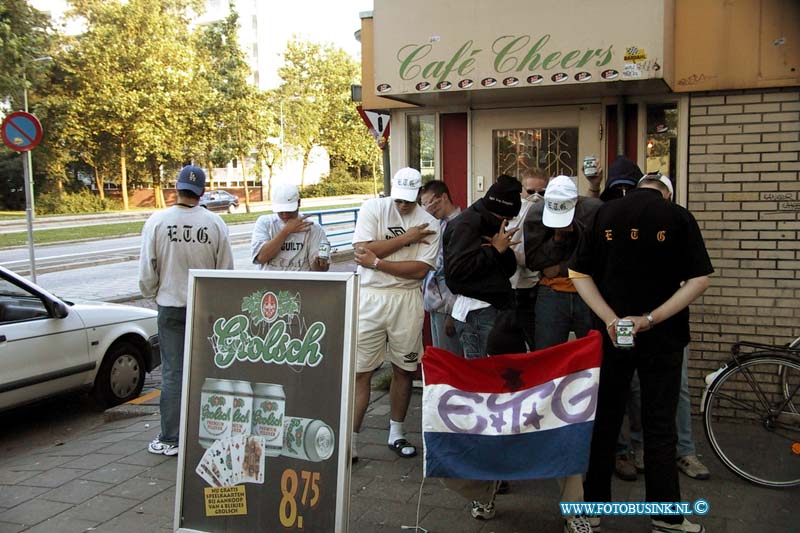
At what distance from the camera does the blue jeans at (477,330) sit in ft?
14.8

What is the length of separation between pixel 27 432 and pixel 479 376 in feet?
16.4

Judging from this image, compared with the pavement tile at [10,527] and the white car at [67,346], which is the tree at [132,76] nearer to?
the white car at [67,346]

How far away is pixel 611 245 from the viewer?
3682mm

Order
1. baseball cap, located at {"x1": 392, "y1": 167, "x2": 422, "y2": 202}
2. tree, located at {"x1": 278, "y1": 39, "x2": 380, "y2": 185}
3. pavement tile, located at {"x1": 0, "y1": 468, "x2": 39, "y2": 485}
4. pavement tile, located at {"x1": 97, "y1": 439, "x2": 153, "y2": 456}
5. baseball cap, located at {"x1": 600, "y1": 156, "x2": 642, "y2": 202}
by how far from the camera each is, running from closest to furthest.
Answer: baseball cap, located at {"x1": 600, "y1": 156, "x2": 642, "y2": 202} < baseball cap, located at {"x1": 392, "y1": 167, "x2": 422, "y2": 202} < pavement tile, located at {"x1": 0, "y1": 468, "x2": 39, "y2": 485} < pavement tile, located at {"x1": 97, "y1": 439, "x2": 153, "y2": 456} < tree, located at {"x1": 278, "y1": 39, "x2": 380, "y2": 185}

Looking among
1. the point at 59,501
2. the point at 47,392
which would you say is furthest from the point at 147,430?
the point at 59,501

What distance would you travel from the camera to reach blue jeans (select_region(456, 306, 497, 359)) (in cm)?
451

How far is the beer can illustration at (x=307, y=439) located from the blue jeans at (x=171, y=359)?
2.03 m

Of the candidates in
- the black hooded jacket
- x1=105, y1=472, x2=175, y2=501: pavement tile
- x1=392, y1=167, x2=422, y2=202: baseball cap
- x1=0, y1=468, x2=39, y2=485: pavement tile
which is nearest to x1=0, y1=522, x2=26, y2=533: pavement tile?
x1=105, y1=472, x2=175, y2=501: pavement tile

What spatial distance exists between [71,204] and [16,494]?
4456 centimetres

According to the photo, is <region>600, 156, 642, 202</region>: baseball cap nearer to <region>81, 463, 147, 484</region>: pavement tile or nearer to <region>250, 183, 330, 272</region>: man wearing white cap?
<region>250, 183, 330, 272</region>: man wearing white cap

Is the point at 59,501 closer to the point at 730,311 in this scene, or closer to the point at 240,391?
the point at 240,391

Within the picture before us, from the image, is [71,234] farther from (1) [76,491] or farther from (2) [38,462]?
(1) [76,491]

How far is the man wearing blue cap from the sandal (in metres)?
1.58

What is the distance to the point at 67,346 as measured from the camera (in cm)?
658
